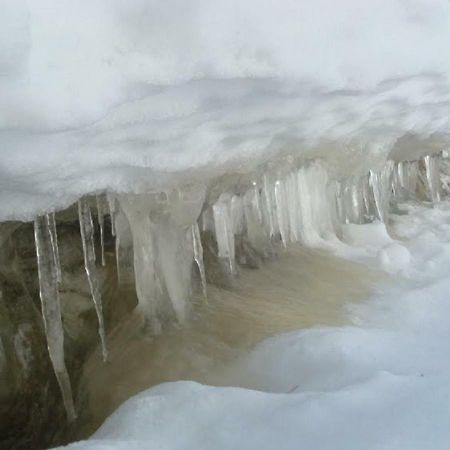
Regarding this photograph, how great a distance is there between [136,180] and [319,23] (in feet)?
2.34

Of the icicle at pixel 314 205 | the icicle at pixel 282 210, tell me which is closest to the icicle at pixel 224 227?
the icicle at pixel 282 210

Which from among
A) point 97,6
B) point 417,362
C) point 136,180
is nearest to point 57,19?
point 97,6

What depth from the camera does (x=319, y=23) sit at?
2.00 m

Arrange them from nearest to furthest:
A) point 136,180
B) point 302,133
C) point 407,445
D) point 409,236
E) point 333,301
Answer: point 407,445, point 136,180, point 302,133, point 333,301, point 409,236

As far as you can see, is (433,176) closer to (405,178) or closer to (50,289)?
(405,178)

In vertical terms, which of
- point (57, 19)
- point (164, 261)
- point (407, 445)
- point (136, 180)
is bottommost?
point (407, 445)

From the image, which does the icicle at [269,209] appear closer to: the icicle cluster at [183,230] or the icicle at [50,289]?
the icicle cluster at [183,230]

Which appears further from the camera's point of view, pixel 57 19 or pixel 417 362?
pixel 417 362

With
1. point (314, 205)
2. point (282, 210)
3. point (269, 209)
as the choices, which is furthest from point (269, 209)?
point (314, 205)

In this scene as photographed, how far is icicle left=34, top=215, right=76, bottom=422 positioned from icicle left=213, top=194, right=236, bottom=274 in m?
0.95

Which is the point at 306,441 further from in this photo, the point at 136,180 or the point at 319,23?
the point at 319,23

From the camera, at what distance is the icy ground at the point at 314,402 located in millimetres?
1344

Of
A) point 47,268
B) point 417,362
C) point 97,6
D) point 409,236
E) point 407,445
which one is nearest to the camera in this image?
point 407,445

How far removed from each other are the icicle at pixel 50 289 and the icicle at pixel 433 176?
4.19m
